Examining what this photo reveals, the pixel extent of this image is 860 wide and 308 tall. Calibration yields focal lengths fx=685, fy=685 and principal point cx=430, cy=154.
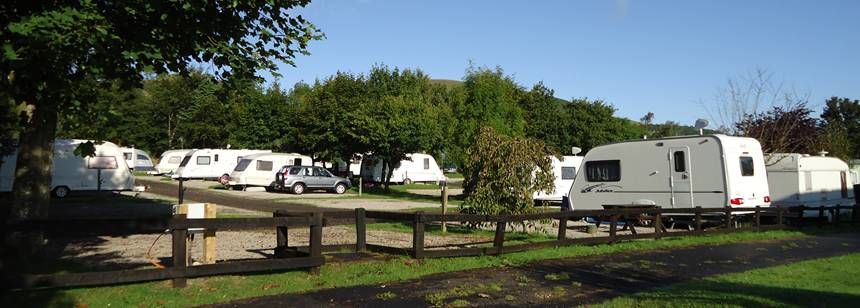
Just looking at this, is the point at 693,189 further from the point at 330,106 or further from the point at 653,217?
the point at 330,106

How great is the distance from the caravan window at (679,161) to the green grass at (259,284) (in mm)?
6382

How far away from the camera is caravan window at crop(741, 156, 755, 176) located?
16391 millimetres

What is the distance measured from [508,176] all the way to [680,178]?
5310mm

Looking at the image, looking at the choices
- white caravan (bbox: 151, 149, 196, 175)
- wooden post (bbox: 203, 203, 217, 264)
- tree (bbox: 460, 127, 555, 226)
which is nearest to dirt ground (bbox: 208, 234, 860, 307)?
wooden post (bbox: 203, 203, 217, 264)

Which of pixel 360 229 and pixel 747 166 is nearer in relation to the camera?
pixel 360 229

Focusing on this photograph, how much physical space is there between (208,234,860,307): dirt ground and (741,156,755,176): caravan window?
371 cm

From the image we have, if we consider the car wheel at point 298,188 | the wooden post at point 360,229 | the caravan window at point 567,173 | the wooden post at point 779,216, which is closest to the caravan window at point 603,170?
the wooden post at point 779,216

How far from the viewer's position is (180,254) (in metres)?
7.59

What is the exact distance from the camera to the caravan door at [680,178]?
16562 mm

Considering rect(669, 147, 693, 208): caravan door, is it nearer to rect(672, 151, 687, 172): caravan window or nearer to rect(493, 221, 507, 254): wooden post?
rect(672, 151, 687, 172): caravan window

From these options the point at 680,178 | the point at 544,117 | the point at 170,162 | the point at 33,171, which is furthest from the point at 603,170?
the point at 544,117

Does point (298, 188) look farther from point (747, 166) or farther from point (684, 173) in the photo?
point (747, 166)

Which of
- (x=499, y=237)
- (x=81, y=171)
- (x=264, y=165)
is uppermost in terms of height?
(x=264, y=165)

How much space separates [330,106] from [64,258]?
28.4 m
